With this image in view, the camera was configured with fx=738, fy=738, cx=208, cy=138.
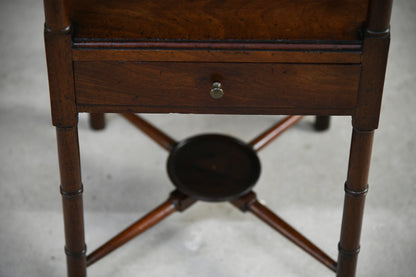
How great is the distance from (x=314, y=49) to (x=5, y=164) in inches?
43.1

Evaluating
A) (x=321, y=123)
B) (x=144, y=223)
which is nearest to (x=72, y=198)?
(x=144, y=223)

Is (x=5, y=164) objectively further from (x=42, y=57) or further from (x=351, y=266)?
(x=351, y=266)

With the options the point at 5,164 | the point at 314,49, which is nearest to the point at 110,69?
the point at 314,49

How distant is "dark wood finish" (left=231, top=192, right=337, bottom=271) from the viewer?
67.2 inches

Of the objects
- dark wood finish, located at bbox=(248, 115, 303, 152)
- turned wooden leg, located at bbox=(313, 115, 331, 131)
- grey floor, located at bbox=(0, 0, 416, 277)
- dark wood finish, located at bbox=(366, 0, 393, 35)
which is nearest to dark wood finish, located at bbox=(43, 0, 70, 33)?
dark wood finish, located at bbox=(366, 0, 393, 35)

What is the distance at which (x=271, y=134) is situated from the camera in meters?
2.02

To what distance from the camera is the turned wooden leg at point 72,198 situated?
145 centimetres

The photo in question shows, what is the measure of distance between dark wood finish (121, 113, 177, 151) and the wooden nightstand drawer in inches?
21.9

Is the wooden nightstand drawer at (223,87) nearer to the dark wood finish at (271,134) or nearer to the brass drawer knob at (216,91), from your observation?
the brass drawer knob at (216,91)

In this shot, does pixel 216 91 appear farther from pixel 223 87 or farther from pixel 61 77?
pixel 61 77

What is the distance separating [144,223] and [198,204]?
0.25 meters

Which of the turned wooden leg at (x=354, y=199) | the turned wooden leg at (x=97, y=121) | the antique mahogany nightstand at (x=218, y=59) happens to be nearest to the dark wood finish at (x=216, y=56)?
the antique mahogany nightstand at (x=218, y=59)

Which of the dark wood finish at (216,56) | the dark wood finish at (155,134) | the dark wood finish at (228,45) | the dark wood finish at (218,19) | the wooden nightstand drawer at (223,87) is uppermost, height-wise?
the dark wood finish at (218,19)

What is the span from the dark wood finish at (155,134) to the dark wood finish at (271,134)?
215 millimetres
